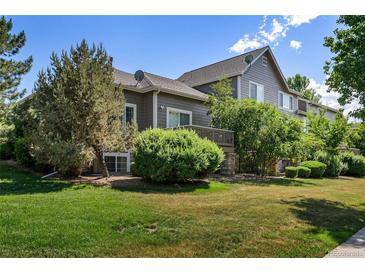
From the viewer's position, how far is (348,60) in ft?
36.1

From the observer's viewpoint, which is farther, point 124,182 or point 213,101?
point 213,101

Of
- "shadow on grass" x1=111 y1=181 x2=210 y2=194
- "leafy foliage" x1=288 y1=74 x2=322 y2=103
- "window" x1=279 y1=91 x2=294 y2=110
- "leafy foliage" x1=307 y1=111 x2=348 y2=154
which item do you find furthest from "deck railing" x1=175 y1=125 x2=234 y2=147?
"leafy foliage" x1=288 y1=74 x2=322 y2=103

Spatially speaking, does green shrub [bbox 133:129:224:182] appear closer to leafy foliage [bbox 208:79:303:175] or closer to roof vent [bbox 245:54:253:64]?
leafy foliage [bbox 208:79:303:175]

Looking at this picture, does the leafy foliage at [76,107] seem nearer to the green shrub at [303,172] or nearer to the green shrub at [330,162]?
the green shrub at [303,172]

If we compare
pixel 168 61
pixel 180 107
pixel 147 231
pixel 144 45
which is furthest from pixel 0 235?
pixel 180 107

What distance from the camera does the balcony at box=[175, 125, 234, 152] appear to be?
16125 mm

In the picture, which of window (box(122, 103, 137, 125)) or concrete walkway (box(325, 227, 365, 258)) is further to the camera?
window (box(122, 103, 137, 125))

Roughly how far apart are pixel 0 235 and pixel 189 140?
7.31 m

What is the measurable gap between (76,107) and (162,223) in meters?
6.24

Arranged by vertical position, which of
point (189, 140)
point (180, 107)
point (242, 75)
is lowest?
point (189, 140)

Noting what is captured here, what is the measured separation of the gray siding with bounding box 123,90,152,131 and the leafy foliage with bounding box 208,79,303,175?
3.93 metres

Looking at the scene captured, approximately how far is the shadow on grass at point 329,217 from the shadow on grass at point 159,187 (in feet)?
10.2
